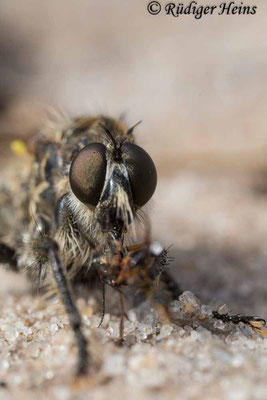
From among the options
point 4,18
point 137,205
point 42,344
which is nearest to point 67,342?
point 42,344

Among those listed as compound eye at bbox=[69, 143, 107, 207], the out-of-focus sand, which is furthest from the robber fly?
the out-of-focus sand

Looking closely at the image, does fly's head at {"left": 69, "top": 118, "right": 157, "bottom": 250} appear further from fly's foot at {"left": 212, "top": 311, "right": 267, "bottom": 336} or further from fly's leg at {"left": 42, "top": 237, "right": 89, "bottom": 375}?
fly's foot at {"left": 212, "top": 311, "right": 267, "bottom": 336}

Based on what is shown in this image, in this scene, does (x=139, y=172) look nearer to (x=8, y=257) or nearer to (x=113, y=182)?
(x=113, y=182)

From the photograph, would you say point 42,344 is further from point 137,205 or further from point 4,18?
point 4,18

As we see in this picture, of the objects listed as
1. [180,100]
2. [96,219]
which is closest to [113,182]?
[96,219]

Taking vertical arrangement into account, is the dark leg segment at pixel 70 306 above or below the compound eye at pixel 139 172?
below

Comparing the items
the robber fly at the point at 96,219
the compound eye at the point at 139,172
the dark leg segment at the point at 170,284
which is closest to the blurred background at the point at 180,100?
the dark leg segment at the point at 170,284

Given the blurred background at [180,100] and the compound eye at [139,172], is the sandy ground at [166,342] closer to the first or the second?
the blurred background at [180,100]
